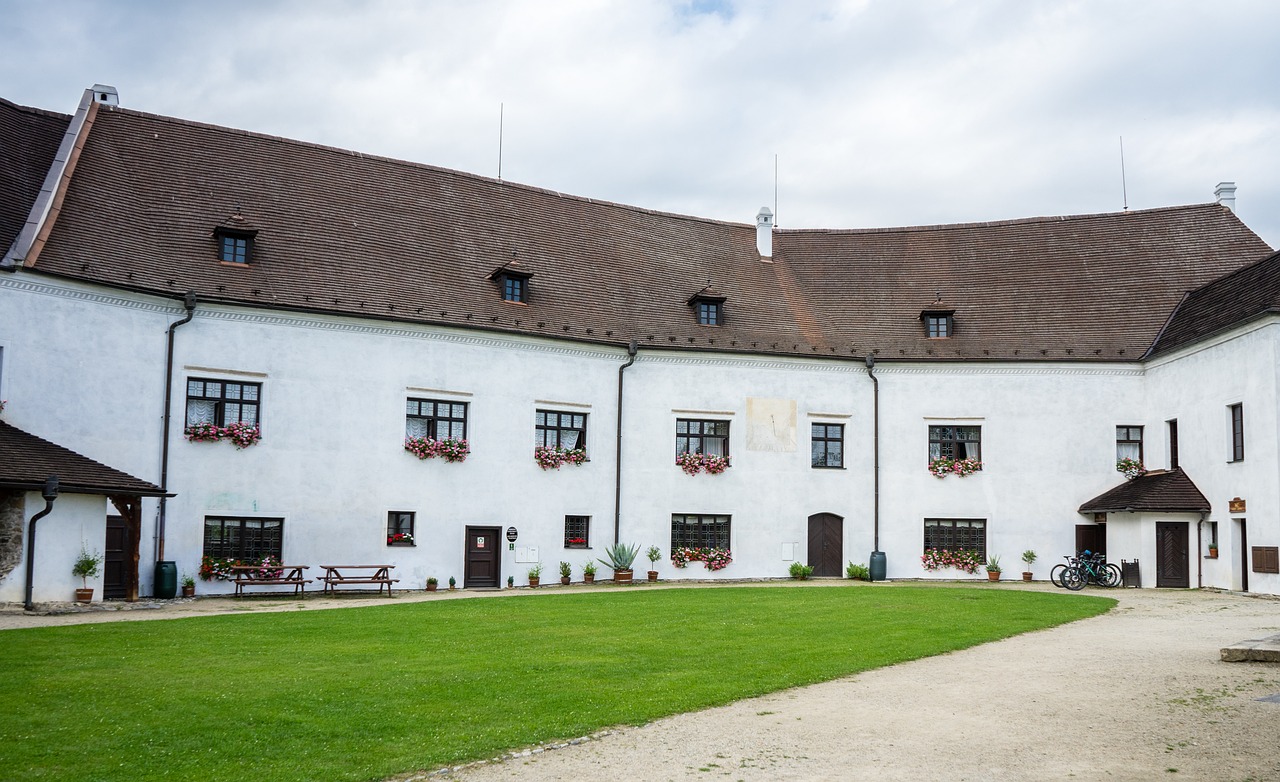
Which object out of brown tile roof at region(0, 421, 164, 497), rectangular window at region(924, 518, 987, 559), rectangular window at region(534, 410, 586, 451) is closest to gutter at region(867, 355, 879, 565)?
rectangular window at region(924, 518, 987, 559)

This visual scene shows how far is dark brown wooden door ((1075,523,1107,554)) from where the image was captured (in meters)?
32.0

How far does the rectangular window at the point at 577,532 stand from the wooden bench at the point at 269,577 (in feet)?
22.5

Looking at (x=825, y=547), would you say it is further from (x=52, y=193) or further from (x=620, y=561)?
(x=52, y=193)

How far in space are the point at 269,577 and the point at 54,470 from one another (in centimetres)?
560

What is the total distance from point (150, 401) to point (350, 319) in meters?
4.88

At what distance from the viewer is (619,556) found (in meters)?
29.8

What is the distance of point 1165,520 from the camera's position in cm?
2930

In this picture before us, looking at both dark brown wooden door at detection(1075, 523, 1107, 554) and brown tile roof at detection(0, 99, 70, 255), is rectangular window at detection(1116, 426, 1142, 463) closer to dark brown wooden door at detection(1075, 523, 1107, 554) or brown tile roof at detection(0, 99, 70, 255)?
dark brown wooden door at detection(1075, 523, 1107, 554)

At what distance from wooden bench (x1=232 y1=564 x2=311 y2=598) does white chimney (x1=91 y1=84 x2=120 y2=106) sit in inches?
503

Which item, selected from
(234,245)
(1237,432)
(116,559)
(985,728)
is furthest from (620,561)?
(985,728)

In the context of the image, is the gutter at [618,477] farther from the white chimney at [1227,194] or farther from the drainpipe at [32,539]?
the white chimney at [1227,194]

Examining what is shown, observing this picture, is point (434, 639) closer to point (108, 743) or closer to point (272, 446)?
point (108, 743)

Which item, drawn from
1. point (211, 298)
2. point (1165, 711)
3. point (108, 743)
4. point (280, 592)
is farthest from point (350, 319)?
point (1165, 711)

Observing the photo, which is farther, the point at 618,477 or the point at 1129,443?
the point at 1129,443
